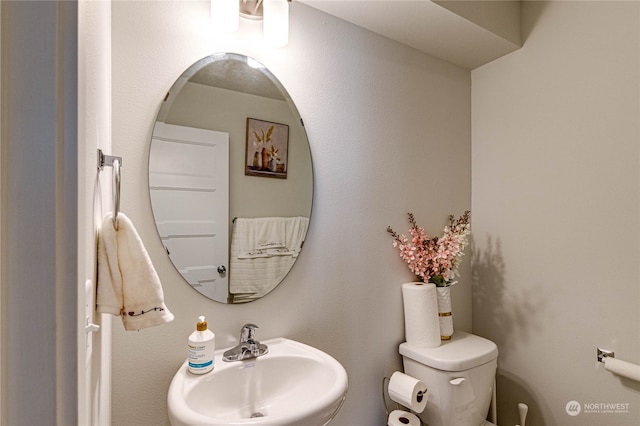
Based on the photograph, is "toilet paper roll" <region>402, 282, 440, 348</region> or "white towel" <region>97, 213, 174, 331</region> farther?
"toilet paper roll" <region>402, 282, 440, 348</region>

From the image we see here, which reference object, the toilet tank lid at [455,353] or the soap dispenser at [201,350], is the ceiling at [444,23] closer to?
the soap dispenser at [201,350]

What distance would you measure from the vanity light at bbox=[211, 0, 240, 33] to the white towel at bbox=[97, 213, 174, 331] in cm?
76

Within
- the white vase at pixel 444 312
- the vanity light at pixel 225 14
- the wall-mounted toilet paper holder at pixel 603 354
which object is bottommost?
the wall-mounted toilet paper holder at pixel 603 354

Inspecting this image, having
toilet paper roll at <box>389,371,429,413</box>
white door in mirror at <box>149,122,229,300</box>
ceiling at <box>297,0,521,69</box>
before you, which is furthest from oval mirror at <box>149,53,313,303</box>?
toilet paper roll at <box>389,371,429,413</box>

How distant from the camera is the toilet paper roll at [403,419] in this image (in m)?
1.35

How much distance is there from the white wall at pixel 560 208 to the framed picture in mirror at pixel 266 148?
45.1 inches

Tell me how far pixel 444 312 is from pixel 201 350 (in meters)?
1.08

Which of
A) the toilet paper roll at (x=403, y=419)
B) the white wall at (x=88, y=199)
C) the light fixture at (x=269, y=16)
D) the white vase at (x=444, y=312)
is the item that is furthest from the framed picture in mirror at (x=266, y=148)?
the toilet paper roll at (x=403, y=419)

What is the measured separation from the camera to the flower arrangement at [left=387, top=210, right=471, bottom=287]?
151cm

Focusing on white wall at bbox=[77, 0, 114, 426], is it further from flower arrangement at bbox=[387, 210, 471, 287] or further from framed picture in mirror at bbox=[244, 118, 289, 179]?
flower arrangement at bbox=[387, 210, 471, 287]

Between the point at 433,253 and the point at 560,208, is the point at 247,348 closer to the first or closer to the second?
the point at 433,253

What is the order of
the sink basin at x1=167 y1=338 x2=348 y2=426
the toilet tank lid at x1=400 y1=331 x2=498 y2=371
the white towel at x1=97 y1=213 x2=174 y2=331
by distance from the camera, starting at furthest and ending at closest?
the toilet tank lid at x1=400 y1=331 x2=498 y2=371, the sink basin at x1=167 y1=338 x2=348 y2=426, the white towel at x1=97 y1=213 x2=174 y2=331

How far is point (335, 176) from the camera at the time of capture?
4.65 feet

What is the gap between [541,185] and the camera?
5.20ft
